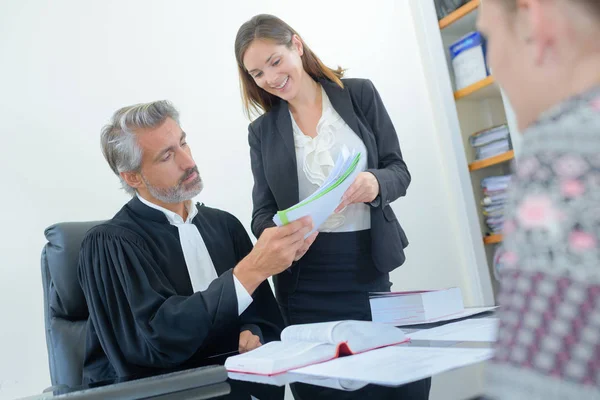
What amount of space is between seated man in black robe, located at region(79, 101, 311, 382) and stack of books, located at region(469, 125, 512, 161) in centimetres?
169

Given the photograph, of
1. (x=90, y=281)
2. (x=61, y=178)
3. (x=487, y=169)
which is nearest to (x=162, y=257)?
(x=90, y=281)

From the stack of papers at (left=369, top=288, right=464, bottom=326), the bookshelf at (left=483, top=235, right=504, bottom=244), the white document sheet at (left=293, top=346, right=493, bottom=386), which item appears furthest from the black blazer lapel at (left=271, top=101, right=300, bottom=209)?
the bookshelf at (left=483, top=235, right=504, bottom=244)

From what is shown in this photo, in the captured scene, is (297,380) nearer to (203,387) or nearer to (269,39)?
(203,387)

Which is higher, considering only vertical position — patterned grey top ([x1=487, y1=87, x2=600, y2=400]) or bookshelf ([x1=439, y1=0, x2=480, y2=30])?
bookshelf ([x1=439, y1=0, x2=480, y2=30])

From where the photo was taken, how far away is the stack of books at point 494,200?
125 inches

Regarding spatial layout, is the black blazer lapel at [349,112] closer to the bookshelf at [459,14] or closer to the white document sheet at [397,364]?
the white document sheet at [397,364]

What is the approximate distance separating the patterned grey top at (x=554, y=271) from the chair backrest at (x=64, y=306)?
5.30 ft

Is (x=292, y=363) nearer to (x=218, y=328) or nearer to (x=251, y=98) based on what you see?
(x=218, y=328)

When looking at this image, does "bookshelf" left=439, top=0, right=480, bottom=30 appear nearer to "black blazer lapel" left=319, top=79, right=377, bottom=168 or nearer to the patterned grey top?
"black blazer lapel" left=319, top=79, right=377, bottom=168

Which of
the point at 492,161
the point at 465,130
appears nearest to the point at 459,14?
the point at 465,130

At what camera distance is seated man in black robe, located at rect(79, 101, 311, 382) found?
5.00 ft

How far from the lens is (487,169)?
337cm

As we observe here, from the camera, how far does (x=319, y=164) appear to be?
1.91 meters

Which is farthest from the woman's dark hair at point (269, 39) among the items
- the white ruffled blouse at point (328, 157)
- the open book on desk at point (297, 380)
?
the open book on desk at point (297, 380)
